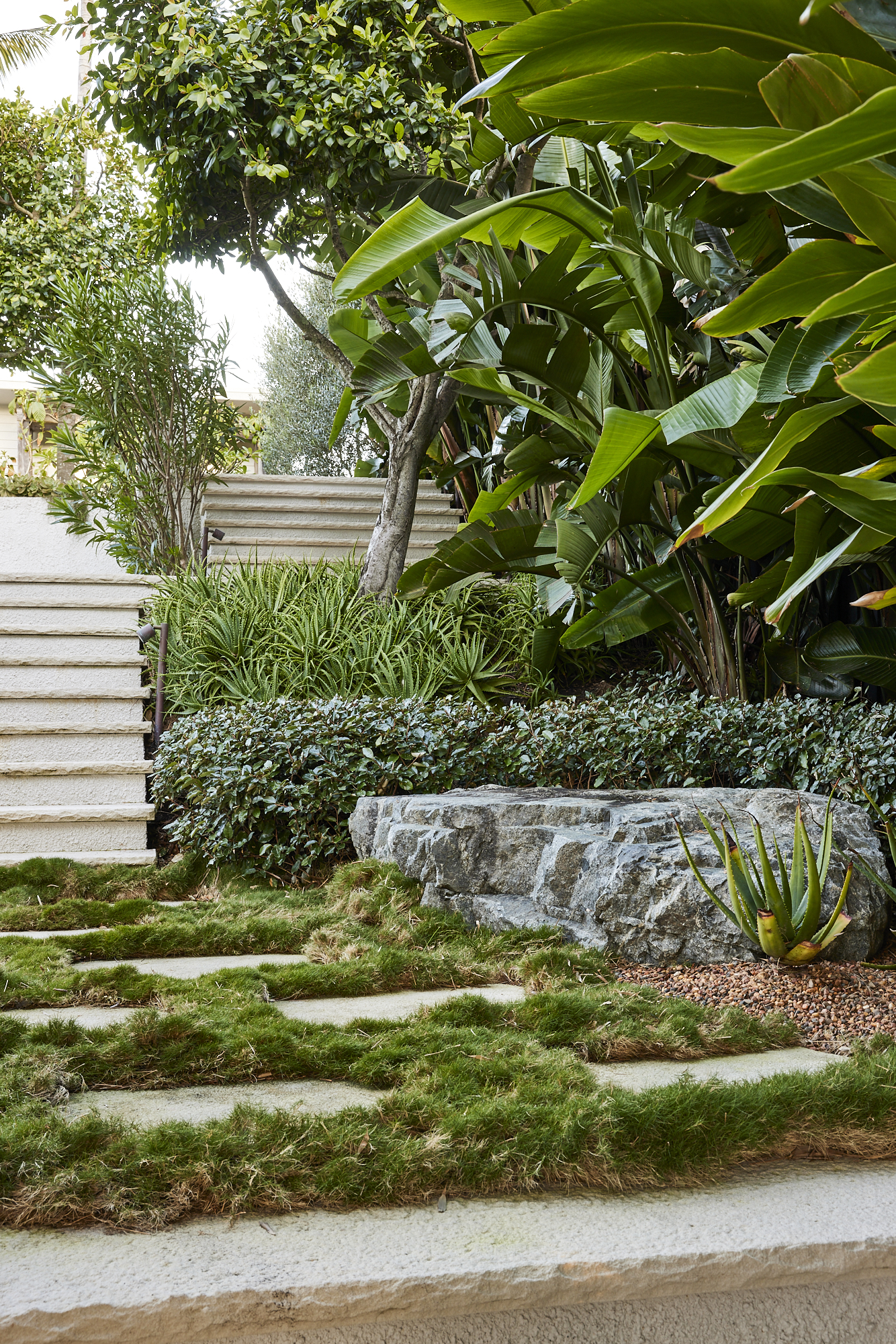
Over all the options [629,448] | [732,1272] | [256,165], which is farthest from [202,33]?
[732,1272]

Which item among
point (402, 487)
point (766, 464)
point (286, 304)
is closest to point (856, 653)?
point (766, 464)

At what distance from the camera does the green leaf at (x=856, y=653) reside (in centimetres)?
296

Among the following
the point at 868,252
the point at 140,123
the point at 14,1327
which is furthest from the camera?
the point at 140,123

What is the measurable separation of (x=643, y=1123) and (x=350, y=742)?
2061mm

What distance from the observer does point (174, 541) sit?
5.75 metres

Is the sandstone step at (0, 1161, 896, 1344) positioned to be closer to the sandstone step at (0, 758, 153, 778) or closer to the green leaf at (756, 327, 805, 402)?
the green leaf at (756, 327, 805, 402)

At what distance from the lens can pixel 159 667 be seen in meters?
4.04

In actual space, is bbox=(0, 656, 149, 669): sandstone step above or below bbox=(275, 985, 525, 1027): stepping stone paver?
above

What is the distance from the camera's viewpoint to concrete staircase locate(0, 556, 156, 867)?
340 cm

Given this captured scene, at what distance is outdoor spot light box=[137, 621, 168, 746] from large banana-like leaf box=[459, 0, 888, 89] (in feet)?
9.84

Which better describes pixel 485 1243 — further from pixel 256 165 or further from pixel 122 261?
pixel 122 261

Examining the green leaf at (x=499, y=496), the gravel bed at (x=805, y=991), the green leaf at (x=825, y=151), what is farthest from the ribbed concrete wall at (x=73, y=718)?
the green leaf at (x=825, y=151)

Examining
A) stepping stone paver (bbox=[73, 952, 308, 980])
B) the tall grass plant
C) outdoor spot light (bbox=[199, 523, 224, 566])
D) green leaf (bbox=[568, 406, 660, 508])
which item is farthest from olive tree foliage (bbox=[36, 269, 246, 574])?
green leaf (bbox=[568, 406, 660, 508])

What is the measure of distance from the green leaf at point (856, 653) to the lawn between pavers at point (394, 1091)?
1387mm
